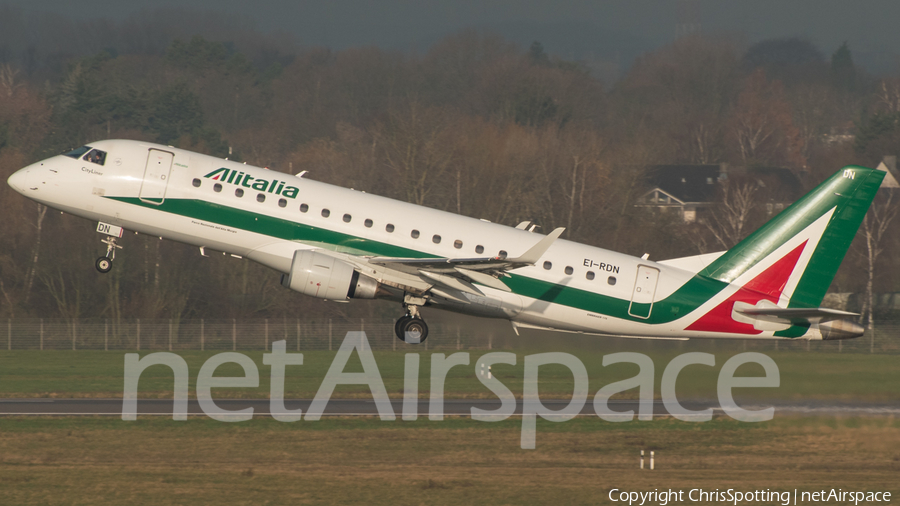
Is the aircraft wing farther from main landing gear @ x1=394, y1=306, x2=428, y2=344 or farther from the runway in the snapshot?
the runway

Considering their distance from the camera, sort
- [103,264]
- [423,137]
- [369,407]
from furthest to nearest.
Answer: [423,137]
[369,407]
[103,264]

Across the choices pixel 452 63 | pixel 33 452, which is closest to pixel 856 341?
pixel 33 452

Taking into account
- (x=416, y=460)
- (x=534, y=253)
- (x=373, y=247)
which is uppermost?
(x=373, y=247)

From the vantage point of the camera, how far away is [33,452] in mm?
30281

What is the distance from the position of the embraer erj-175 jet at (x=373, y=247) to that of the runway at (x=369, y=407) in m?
2.84

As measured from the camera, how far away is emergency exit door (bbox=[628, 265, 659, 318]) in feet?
111

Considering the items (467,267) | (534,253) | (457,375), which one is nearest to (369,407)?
(467,267)

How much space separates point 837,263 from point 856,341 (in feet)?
70.3

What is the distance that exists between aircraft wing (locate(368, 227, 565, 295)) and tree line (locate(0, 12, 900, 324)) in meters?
29.3

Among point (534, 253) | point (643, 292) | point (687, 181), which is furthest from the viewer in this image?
point (687, 181)

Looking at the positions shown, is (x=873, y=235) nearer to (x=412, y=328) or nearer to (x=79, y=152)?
(x=412, y=328)

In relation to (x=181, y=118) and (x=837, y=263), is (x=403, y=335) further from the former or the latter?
(x=181, y=118)

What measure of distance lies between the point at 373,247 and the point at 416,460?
6.18 metres

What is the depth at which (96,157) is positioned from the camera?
31.5 metres
